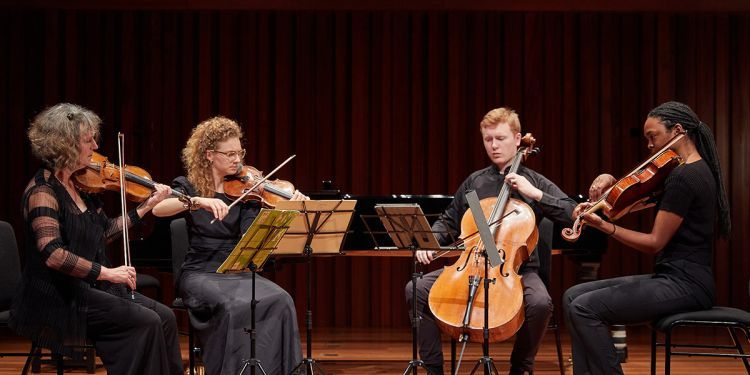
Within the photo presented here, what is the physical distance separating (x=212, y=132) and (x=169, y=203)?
1.37 feet

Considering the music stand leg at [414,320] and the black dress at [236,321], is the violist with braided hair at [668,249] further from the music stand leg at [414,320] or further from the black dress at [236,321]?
the black dress at [236,321]

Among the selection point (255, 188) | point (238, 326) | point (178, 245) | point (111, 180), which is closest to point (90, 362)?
point (178, 245)

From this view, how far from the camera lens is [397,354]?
18.3 feet

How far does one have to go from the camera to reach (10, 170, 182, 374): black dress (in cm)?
319

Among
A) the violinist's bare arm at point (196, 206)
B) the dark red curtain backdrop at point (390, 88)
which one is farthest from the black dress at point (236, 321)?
the dark red curtain backdrop at point (390, 88)

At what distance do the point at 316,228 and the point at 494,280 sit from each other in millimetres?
792

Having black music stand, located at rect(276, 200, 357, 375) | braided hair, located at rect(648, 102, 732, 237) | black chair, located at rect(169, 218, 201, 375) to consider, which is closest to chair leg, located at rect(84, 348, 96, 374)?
black chair, located at rect(169, 218, 201, 375)

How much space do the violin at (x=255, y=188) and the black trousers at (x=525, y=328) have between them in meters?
0.84

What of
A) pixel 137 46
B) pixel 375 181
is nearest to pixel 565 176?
pixel 375 181

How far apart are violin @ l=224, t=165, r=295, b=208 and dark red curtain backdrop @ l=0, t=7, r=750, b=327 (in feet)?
8.76

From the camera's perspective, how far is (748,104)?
22.6 ft

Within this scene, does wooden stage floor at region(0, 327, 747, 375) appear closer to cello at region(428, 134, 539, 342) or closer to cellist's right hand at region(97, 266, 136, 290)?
cello at region(428, 134, 539, 342)

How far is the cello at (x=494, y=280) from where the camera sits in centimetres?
354

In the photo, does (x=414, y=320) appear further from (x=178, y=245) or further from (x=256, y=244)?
(x=178, y=245)
